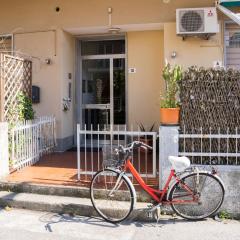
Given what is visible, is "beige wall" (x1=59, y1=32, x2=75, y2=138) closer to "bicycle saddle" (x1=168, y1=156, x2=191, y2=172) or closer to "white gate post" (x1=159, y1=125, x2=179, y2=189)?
"white gate post" (x1=159, y1=125, x2=179, y2=189)

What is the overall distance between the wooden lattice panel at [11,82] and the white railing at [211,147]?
3390 mm

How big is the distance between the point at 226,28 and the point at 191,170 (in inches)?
185

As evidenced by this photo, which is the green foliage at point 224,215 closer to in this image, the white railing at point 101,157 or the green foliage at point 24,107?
the white railing at point 101,157

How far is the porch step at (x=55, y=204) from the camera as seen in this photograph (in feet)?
18.7

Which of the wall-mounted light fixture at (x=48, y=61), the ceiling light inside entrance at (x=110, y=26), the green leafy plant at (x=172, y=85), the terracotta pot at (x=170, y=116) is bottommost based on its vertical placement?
the terracotta pot at (x=170, y=116)

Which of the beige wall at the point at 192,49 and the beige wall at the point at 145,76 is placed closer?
the beige wall at the point at 192,49

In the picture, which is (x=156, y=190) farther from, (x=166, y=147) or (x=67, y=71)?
(x=67, y=71)

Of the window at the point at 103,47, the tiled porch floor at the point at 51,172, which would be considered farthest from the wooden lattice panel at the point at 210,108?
the window at the point at 103,47

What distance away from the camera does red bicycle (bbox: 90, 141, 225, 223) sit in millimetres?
5473

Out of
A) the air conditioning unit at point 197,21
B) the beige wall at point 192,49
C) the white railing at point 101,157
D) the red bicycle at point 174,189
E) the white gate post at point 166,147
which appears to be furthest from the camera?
the beige wall at point 192,49

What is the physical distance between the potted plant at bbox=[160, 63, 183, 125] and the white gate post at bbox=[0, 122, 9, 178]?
288 centimetres

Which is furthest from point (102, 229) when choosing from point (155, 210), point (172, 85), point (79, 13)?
point (79, 13)

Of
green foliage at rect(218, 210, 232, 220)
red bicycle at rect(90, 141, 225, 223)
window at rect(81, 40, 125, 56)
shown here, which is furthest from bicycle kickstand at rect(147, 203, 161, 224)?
window at rect(81, 40, 125, 56)

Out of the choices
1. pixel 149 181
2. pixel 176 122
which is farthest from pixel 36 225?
pixel 176 122
